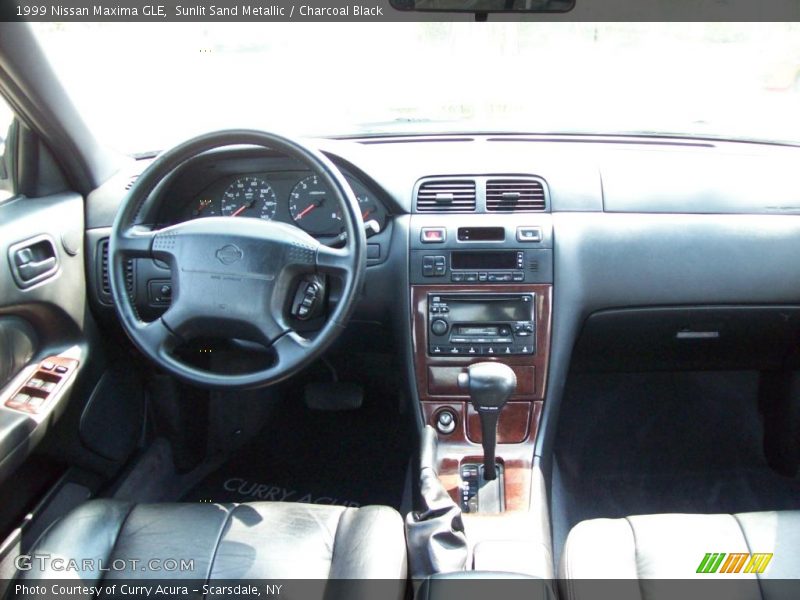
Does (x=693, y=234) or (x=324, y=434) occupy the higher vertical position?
(x=693, y=234)

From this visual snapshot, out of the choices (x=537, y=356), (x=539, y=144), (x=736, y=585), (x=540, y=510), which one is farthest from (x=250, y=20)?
(x=736, y=585)

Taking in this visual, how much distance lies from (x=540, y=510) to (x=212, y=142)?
1.33 m

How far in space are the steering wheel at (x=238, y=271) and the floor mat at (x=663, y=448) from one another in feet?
4.38

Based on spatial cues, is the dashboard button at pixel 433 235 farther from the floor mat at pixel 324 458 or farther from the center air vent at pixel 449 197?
the floor mat at pixel 324 458

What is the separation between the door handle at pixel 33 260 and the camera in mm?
1947

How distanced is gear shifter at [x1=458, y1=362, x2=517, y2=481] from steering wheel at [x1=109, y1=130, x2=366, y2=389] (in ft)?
1.41

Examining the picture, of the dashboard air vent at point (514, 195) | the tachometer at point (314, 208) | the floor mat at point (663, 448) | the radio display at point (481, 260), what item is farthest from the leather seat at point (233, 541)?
the floor mat at point (663, 448)

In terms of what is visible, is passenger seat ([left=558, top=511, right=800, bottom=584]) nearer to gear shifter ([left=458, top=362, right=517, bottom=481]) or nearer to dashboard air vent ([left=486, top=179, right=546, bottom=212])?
gear shifter ([left=458, top=362, right=517, bottom=481])

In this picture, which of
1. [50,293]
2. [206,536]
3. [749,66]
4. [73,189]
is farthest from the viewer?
[749,66]

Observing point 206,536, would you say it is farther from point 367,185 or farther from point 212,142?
point 367,185

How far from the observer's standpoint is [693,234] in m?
2.21

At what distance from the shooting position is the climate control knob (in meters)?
2.18

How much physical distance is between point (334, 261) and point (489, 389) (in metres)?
0.55

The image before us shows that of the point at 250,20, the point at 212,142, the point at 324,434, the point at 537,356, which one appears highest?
the point at 250,20
